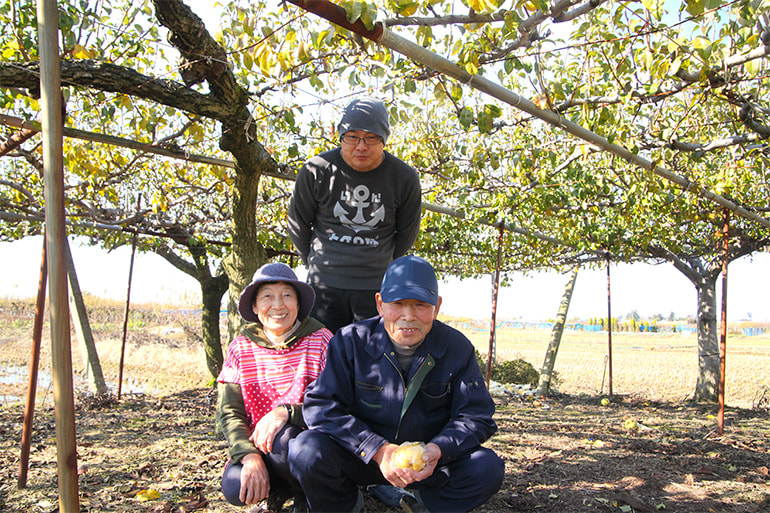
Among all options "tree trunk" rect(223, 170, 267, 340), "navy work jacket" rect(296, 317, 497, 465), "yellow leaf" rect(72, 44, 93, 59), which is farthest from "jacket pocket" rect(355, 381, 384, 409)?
"yellow leaf" rect(72, 44, 93, 59)

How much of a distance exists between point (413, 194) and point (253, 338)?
1.13 metres

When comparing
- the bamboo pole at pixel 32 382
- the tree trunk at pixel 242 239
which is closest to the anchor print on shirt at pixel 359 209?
the bamboo pole at pixel 32 382

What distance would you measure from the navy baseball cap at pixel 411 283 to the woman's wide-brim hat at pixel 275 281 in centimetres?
43

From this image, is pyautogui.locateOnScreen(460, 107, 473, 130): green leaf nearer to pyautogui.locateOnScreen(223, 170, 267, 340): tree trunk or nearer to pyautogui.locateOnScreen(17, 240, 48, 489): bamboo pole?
pyautogui.locateOnScreen(223, 170, 267, 340): tree trunk

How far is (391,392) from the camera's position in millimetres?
2172

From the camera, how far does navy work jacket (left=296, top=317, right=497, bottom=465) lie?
2127 mm

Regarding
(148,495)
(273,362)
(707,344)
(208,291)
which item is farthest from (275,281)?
(707,344)

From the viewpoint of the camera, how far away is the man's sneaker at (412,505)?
91.7 inches

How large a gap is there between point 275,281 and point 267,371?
39 centimetres

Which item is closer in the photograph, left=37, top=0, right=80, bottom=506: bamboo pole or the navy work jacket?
left=37, top=0, right=80, bottom=506: bamboo pole

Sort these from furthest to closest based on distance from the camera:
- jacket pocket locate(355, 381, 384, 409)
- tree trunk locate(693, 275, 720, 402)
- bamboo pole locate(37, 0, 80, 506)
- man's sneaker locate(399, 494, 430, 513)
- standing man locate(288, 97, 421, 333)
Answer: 1. tree trunk locate(693, 275, 720, 402)
2. standing man locate(288, 97, 421, 333)
3. man's sneaker locate(399, 494, 430, 513)
4. jacket pocket locate(355, 381, 384, 409)
5. bamboo pole locate(37, 0, 80, 506)

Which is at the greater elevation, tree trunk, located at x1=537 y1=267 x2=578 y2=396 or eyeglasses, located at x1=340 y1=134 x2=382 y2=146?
eyeglasses, located at x1=340 y1=134 x2=382 y2=146

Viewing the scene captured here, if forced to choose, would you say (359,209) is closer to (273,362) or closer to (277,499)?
(273,362)

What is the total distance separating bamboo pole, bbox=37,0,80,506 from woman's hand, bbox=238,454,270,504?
637 millimetres
